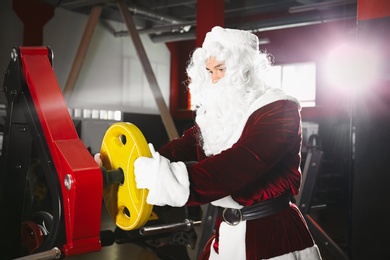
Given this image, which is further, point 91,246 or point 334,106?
point 334,106

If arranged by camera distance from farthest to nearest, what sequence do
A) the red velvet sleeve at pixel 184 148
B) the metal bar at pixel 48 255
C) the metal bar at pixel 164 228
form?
the metal bar at pixel 164 228, the red velvet sleeve at pixel 184 148, the metal bar at pixel 48 255

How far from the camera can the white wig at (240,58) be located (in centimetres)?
188

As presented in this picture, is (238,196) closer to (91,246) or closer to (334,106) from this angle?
(91,246)

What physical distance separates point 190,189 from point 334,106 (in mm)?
8968

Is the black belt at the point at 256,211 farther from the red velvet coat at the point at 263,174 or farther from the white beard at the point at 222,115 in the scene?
the white beard at the point at 222,115

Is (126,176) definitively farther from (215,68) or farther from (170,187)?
(215,68)

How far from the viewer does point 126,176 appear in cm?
146

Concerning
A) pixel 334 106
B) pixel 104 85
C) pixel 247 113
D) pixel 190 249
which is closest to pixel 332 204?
pixel 334 106

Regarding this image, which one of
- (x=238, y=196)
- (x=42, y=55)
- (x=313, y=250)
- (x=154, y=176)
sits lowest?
(x=313, y=250)

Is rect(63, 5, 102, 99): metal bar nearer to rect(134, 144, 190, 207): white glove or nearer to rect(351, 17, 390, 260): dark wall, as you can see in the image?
rect(351, 17, 390, 260): dark wall

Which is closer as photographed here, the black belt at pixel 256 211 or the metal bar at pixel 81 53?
the black belt at pixel 256 211

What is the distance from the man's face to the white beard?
0.09 ft

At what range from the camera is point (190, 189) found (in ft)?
4.67

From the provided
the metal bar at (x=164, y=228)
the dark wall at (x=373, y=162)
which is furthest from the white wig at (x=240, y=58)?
the metal bar at (x=164, y=228)
